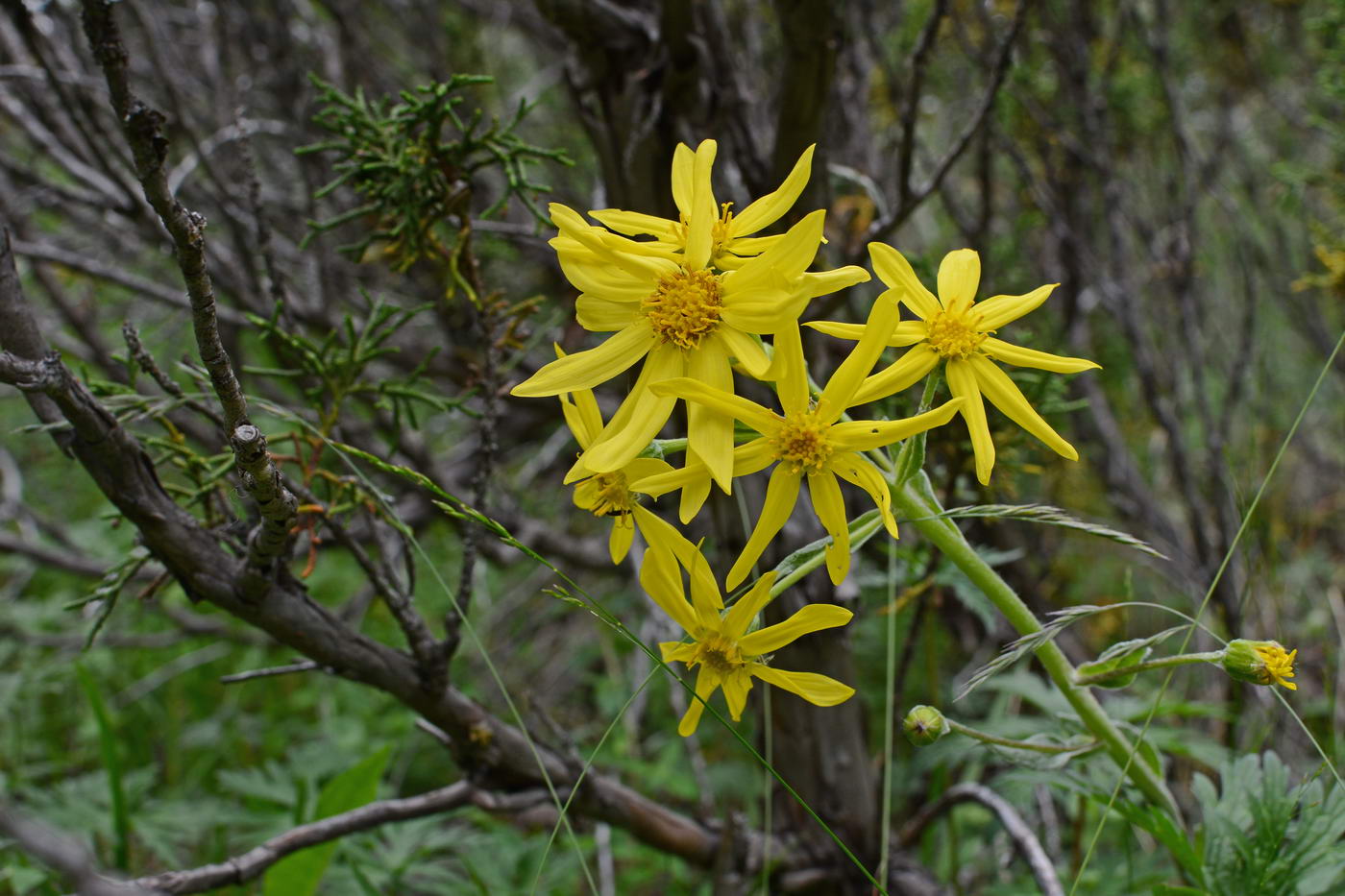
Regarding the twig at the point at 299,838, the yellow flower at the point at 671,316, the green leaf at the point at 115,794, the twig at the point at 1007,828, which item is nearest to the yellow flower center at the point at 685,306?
the yellow flower at the point at 671,316

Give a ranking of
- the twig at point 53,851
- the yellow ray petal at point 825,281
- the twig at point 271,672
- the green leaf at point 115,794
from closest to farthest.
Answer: the twig at point 53,851 → the yellow ray petal at point 825,281 → the twig at point 271,672 → the green leaf at point 115,794

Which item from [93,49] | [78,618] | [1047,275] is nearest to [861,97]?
[1047,275]

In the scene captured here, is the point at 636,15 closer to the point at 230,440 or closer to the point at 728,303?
the point at 728,303

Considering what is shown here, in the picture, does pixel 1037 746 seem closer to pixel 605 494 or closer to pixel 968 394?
pixel 968 394

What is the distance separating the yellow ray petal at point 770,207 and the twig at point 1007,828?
1.10m

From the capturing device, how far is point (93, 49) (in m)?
0.80

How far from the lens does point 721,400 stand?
942 mm

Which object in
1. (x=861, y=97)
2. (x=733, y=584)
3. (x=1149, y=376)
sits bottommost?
(x=1149, y=376)

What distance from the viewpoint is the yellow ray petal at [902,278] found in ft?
3.36

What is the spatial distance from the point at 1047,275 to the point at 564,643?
2411 millimetres

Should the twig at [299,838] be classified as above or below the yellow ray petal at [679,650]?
below

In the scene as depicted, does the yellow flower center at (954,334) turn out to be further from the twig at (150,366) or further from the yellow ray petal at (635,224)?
the twig at (150,366)

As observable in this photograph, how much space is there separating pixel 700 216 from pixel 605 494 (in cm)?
35

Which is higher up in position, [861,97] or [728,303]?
[861,97]
